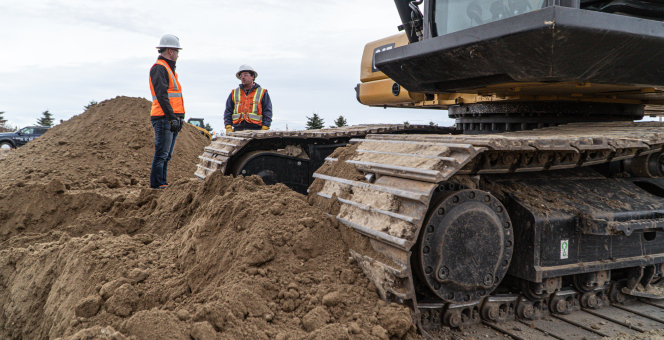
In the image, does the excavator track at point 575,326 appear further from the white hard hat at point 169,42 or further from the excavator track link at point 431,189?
the white hard hat at point 169,42

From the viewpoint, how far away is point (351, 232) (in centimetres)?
290

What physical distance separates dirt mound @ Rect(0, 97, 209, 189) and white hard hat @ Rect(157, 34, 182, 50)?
2.89m

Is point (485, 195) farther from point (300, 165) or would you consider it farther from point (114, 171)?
point (114, 171)

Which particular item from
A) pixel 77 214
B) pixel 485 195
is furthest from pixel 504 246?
pixel 77 214

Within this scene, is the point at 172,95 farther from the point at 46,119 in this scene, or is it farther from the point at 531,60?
the point at 46,119

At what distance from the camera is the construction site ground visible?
234 centimetres

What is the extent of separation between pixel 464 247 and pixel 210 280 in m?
1.49

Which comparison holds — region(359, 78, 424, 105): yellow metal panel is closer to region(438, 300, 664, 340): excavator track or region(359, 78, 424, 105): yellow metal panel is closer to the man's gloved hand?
the man's gloved hand

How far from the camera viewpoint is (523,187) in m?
3.20

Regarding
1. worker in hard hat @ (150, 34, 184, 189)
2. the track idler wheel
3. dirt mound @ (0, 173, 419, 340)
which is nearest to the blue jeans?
worker in hard hat @ (150, 34, 184, 189)

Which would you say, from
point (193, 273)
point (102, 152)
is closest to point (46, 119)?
point (102, 152)

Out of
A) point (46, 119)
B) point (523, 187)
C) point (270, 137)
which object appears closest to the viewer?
point (523, 187)

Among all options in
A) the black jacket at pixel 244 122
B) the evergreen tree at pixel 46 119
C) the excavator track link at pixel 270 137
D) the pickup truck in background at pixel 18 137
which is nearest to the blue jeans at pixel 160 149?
the black jacket at pixel 244 122

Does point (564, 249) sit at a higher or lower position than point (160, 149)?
lower
